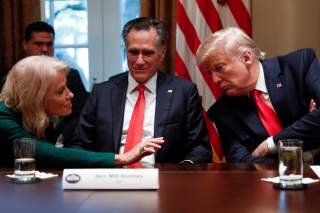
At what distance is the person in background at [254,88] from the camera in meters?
2.51

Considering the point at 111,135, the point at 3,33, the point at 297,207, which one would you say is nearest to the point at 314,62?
the point at 111,135

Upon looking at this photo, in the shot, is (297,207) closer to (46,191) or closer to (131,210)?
(131,210)

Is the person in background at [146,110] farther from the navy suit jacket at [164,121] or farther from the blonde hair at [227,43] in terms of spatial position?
the blonde hair at [227,43]

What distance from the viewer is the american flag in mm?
3625

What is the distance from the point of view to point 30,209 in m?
1.43

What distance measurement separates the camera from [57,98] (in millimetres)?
2297

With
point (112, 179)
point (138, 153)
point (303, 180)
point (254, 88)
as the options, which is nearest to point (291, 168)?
point (303, 180)

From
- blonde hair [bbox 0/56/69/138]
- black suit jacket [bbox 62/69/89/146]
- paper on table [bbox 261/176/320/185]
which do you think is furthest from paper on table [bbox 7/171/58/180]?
black suit jacket [bbox 62/69/89/146]

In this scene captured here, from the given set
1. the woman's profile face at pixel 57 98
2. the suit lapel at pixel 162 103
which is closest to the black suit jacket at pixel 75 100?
the suit lapel at pixel 162 103

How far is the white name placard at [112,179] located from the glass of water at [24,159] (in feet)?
0.63

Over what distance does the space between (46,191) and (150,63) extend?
133 centimetres

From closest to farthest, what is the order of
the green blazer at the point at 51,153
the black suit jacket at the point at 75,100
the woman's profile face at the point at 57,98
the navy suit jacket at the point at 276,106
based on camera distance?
the green blazer at the point at 51,153 < the woman's profile face at the point at 57,98 < the navy suit jacket at the point at 276,106 < the black suit jacket at the point at 75,100

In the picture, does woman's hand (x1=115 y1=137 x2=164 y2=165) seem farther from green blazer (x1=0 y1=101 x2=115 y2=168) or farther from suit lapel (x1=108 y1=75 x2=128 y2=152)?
suit lapel (x1=108 y1=75 x2=128 y2=152)

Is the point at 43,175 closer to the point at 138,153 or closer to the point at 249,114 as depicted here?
the point at 138,153
